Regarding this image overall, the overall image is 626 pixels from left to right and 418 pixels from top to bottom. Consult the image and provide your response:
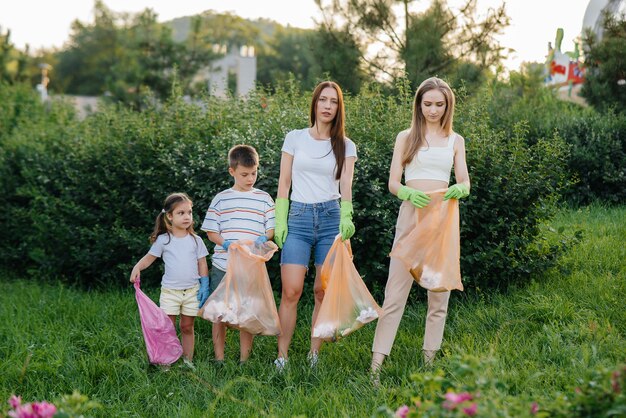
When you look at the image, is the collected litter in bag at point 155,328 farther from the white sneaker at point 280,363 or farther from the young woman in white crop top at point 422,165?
the young woman in white crop top at point 422,165

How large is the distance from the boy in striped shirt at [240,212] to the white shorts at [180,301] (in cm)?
8

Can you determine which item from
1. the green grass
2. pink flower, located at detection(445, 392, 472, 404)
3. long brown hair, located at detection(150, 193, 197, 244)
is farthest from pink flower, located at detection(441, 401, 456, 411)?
long brown hair, located at detection(150, 193, 197, 244)

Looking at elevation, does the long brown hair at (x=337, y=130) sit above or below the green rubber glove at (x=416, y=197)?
above

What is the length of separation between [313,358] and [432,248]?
988 millimetres

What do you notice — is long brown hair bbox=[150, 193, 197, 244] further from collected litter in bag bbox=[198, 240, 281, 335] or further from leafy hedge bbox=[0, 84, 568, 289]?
leafy hedge bbox=[0, 84, 568, 289]

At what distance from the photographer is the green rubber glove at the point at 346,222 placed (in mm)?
4336

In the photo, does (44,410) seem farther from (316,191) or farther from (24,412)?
(316,191)

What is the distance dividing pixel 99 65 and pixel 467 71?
44.2 meters

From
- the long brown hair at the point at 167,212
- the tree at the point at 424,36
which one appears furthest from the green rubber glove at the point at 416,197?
the tree at the point at 424,36

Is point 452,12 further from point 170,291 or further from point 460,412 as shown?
point 460,412

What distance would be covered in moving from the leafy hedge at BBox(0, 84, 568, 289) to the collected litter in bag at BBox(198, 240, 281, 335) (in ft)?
4.49

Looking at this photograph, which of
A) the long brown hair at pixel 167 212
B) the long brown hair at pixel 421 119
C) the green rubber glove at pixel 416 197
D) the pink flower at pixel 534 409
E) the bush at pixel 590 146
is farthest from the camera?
the bush at pixel 590 146

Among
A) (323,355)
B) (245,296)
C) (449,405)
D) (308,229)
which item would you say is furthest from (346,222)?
(449,405)

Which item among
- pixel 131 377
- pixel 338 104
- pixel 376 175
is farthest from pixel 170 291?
pixel 376 175
